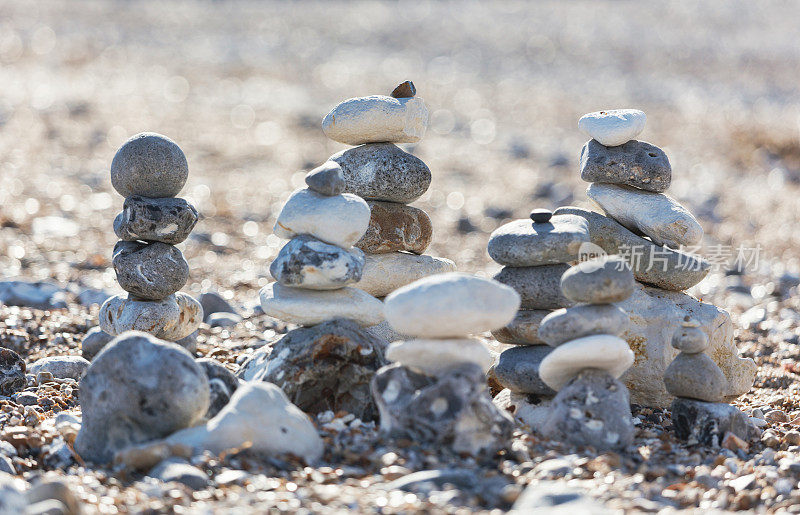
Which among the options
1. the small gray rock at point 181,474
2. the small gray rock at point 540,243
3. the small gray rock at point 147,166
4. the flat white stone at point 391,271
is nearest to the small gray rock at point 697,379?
the small gray rock at point 540,243

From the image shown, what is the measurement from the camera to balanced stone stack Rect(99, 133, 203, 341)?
571cm

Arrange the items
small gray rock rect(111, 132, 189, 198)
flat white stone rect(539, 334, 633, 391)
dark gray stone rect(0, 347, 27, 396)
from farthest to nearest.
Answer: dark gray stone rect(0, 347, 27, 396) → small gray rock rect(111, 132, 189, 198) → flat white stone rect(539, 334, 633, 391)

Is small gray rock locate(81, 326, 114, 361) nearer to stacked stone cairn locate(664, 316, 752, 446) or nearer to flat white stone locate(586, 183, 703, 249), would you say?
flat white stone locate(586, 183, 703, 249)

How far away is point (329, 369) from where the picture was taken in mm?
5238

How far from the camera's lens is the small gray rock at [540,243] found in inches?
216

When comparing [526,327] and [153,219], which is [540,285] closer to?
[526,327]

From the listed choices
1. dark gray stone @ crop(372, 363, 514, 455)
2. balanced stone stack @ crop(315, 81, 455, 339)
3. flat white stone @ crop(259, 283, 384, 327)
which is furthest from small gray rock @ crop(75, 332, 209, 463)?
balanced stone stack @ crop(315, 81, 455, 339)

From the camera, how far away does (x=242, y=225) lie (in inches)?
501

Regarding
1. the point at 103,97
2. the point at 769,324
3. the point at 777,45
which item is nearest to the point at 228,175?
the point at 103,97

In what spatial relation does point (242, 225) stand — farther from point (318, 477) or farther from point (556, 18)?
point (556, 18)

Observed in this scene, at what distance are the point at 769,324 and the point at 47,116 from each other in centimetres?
1428

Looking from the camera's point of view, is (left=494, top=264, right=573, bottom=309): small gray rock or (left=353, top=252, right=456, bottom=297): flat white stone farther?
(left=353, top=252, right=456, bottom=297): flat white stone

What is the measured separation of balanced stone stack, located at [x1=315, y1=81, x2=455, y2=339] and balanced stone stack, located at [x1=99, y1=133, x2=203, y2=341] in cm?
108

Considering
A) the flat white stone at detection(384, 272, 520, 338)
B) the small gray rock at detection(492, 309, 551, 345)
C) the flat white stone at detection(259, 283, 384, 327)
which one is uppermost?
the flat white stone at detection(384, 272, 520, 338)
